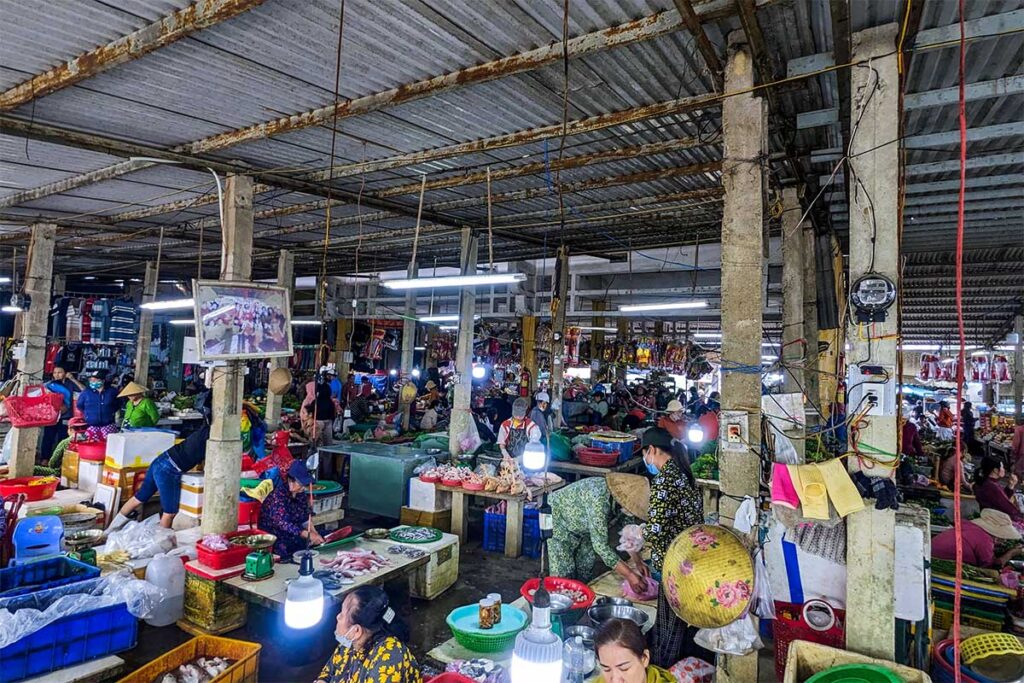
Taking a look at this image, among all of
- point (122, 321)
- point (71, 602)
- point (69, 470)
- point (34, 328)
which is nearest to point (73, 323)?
point (122, 321)

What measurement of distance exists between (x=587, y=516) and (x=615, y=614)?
1.49 metres

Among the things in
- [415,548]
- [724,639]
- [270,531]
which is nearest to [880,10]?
[724,639]

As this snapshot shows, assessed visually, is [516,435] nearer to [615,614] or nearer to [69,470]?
[615,614]

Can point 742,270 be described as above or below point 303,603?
above

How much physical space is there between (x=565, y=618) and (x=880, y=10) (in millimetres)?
5028

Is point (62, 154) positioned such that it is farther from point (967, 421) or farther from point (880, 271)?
point (967, 421)

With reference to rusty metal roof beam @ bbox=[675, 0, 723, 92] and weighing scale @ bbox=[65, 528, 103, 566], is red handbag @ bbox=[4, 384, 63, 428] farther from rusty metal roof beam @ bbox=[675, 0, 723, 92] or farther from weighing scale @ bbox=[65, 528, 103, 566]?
rusty metal roof beam @ bbox=[675, 0, 723, 92]

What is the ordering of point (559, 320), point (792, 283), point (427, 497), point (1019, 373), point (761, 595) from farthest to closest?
1. point (1019, 373)
2. point (559, 320)
3. point (792, 283)
4. point (427, 497)
5. point (761, 595)

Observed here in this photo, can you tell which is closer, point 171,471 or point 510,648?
point 510,648

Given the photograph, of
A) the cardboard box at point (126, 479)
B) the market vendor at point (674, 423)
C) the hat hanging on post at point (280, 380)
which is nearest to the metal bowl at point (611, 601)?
the market vendor at point (674, 423)

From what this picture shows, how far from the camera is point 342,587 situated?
5148 millimetres

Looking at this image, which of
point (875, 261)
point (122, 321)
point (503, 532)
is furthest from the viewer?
point (122, 321)

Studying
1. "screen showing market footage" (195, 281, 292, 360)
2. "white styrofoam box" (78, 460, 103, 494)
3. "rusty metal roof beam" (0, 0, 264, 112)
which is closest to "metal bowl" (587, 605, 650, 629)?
"screen showing market footage" (195, 281, 292, 360)

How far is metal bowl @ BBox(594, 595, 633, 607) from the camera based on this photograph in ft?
14.9
